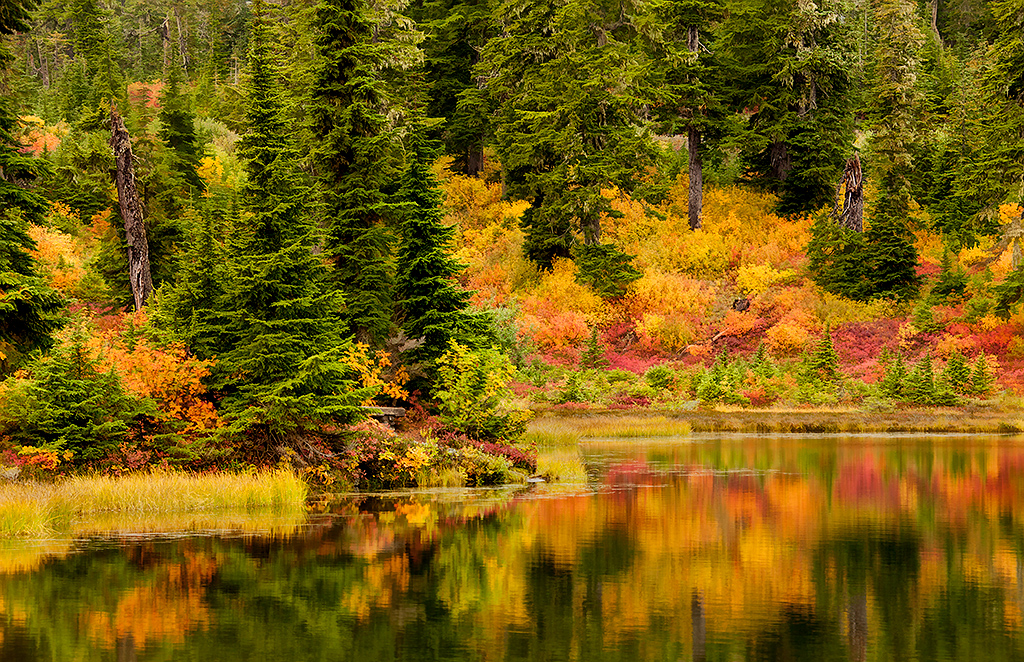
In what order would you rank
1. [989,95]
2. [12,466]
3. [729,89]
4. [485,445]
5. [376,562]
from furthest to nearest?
[729,89] → [989,95] → [485,445] → [12,466] → [376,562]

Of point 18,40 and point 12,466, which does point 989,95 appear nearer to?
point 12,466

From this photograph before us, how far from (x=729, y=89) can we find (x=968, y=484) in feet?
131

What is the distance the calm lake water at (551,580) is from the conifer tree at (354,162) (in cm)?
720

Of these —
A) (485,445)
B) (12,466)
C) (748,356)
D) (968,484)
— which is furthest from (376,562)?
(748,356)

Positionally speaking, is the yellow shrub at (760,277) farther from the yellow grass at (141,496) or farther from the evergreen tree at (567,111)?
the yellow grass at (141,496)

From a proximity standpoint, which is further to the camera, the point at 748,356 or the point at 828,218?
the point at 828,218

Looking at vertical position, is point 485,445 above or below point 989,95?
below

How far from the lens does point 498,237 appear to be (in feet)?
211

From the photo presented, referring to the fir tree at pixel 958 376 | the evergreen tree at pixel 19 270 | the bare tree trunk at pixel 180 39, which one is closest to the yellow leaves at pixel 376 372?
the evergreen tree at pixel 19 270

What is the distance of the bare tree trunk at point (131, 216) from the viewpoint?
121ft

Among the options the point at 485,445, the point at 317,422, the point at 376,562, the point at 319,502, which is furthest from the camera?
the point at 485,445

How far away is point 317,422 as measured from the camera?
82.6ft

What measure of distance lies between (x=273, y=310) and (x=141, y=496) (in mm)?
5484

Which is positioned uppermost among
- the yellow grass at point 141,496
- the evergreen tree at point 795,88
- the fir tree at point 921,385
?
the evergreen tree at point 795,88
